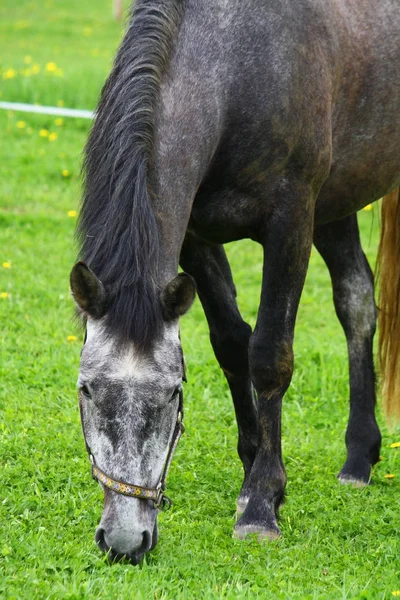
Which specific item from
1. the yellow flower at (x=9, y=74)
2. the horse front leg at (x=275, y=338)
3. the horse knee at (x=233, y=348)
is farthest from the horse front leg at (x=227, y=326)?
the yellow flower at (x=9, y=74)

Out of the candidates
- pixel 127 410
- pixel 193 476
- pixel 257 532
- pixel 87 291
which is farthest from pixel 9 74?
pixel 127 410

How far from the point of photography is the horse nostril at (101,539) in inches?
128

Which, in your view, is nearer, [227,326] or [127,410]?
[127,410]

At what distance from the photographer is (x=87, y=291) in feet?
10.5

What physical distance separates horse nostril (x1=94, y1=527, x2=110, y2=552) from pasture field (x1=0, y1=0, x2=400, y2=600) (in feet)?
0.45

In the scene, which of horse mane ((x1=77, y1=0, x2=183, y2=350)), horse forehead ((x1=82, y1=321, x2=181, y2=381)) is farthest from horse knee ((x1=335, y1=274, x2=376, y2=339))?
horse forehead ((x1=82, y1=321, x2=181, y2=381))

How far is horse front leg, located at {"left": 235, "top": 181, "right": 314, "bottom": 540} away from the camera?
4008mm

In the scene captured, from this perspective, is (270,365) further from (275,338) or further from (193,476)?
(193,476)

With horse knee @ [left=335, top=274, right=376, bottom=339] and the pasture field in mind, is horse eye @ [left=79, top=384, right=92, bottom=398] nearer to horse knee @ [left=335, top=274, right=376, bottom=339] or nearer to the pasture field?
the pasture field

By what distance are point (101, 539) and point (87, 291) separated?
32.3 inches

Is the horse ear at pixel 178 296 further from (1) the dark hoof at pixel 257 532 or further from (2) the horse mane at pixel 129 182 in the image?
(1) the dark hoof at pixel 257 532

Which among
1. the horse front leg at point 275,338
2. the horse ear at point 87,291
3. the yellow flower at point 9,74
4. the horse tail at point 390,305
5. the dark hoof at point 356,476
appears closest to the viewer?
the horse ear at point 87,291

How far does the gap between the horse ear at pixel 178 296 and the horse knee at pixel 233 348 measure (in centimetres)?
131

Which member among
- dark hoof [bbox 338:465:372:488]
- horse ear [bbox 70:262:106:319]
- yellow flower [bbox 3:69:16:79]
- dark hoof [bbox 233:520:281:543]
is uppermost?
yellow flower [bbox 3:69:16:79]
